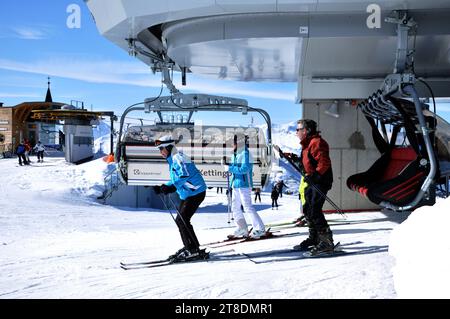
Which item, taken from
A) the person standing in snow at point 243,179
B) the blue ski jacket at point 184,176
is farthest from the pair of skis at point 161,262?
the person standing in snow at point 243,179

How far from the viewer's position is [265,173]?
12.5m

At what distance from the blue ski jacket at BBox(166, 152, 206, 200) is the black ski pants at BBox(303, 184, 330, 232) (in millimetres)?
1335

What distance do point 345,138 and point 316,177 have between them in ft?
19.2

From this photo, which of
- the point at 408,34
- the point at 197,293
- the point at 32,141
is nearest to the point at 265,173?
the point at 408,34

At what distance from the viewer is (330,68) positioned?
10.2 meters

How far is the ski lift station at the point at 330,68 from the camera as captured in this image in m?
7.21

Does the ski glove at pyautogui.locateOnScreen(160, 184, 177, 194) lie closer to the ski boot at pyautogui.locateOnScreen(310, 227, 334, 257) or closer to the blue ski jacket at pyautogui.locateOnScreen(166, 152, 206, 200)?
the blue ski jacket at pyautogui.locateOnScreen(166, 152, 206, 200)

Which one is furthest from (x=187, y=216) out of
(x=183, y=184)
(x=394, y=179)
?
(x=394, y=179)

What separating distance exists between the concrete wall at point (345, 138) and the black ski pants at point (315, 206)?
545 cm

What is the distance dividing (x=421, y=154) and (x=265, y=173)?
582 centimetres

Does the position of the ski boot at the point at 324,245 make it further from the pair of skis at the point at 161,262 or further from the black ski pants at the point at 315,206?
the pair of skis at the point at 161,262

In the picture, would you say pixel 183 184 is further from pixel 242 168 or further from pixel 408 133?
pixel 408 133

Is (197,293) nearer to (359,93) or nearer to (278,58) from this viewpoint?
(278,58)

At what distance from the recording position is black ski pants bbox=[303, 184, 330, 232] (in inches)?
226
